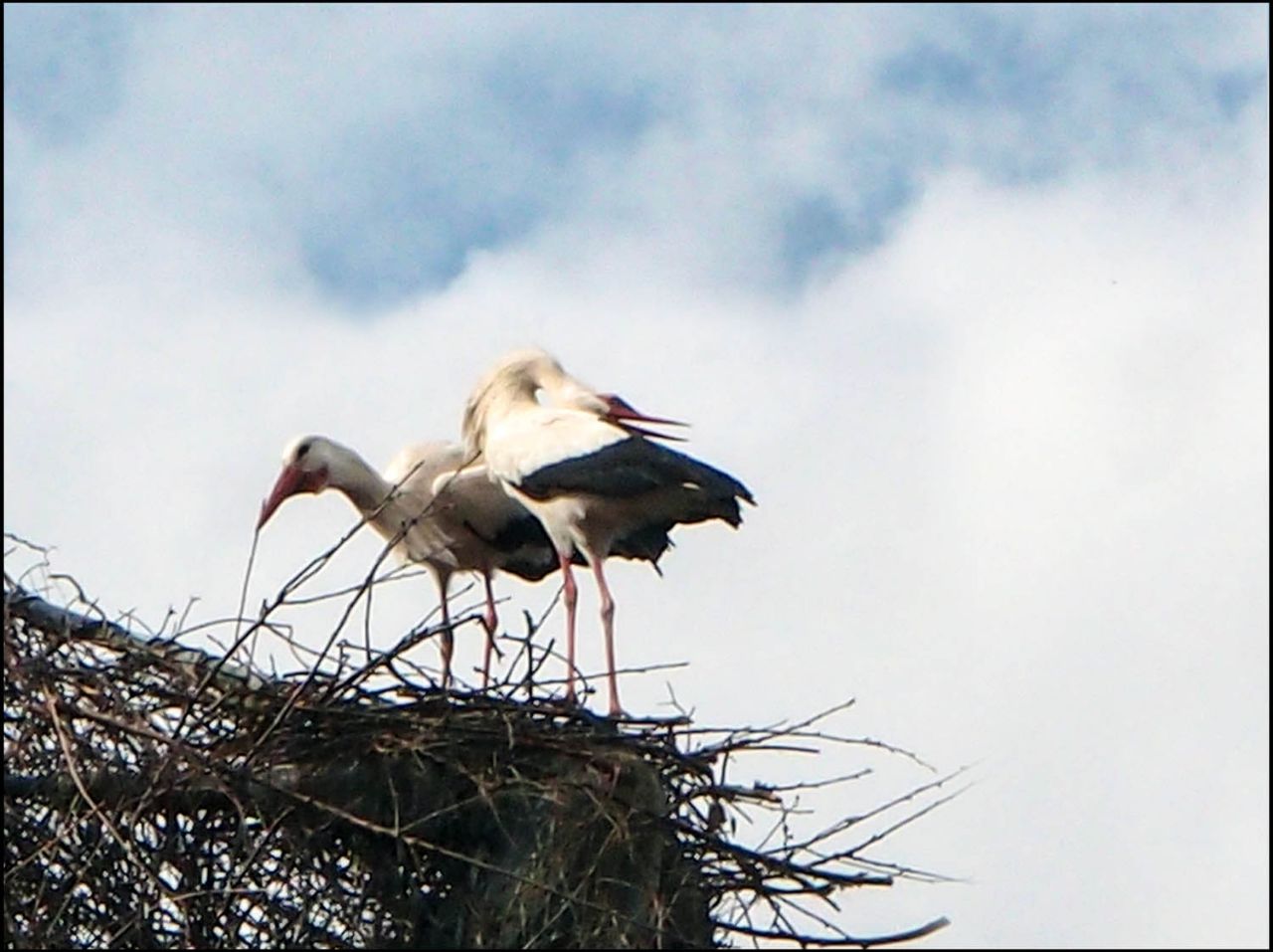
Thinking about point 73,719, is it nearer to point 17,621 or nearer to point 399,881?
point 17,621

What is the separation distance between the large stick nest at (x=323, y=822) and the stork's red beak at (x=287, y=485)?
229cm

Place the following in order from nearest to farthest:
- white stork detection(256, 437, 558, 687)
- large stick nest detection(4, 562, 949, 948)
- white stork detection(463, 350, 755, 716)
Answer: large stick nest detection(4, 562, 949, 948), white stork detection(463, 350, 755, 716), white stork detection(256, 437, 558, 687)

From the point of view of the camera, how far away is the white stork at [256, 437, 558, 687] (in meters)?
7.04

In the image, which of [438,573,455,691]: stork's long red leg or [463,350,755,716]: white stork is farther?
[463,350,755,716]: white stork

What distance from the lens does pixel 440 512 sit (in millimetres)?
6922

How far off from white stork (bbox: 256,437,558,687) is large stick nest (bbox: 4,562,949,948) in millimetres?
2279

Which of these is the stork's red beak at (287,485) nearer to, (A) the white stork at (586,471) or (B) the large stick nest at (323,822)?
(A) the white stork at (586,471)

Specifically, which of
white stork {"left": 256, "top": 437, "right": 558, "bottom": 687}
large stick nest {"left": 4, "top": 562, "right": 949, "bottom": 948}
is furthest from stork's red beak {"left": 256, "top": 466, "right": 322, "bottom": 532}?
large stick nest {"left": 4, "top": 562, "right": 949, "bottom": 948}

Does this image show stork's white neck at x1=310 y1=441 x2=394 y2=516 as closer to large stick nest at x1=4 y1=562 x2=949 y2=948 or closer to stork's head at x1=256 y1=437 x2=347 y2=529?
stork's head at x1=256 y1=437 x2=347 y2=529

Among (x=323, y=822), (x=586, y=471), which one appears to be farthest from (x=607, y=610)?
(x=323, y=822)

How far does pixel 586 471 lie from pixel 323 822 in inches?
85.1

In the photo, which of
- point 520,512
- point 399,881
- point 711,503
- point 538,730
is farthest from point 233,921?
point 520,512

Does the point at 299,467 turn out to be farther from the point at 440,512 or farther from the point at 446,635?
the point at 446,635

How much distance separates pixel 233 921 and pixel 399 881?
0.90ft
